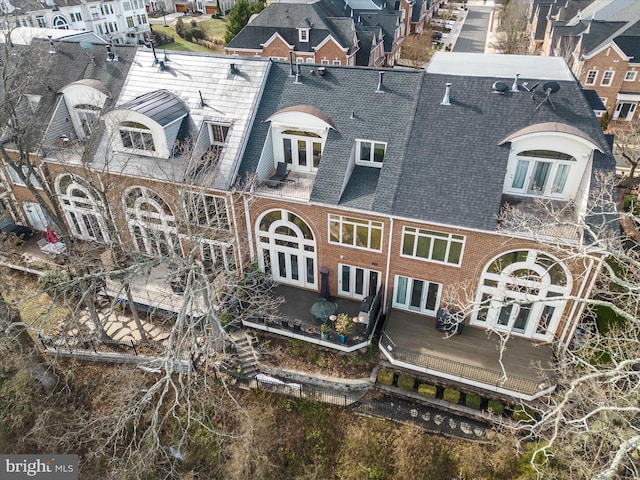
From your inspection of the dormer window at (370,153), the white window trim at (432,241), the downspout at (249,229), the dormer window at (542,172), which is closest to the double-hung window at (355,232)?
the white window trim at (432,241)

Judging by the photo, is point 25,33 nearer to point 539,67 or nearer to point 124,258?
point 124,258

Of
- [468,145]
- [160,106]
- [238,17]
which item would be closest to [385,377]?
[468,145]

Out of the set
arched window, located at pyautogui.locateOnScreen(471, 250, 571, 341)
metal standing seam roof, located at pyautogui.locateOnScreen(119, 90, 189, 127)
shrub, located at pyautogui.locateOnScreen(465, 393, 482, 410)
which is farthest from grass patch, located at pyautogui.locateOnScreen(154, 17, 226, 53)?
shrub, located at pyautogui.locateOnScreen(465, 393, 482, 410)

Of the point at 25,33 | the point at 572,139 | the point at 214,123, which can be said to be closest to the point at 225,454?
the point at 214,123

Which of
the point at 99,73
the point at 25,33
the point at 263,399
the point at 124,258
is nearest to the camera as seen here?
the point at 263,399

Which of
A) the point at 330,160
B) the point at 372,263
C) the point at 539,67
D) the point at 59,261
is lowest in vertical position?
the point at 59,261

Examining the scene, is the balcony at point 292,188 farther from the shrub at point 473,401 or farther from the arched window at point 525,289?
the shrub at point 473,401
